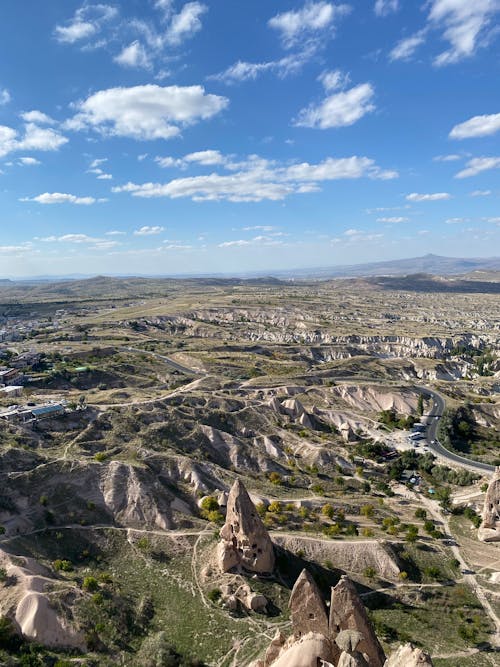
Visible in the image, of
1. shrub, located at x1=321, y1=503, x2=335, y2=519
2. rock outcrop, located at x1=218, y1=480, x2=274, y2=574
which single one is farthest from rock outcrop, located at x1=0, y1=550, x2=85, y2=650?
shrub, located at x1=321, y1=503, x2=335, y2=519

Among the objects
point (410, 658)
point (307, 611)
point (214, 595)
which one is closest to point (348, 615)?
point (307, 611)

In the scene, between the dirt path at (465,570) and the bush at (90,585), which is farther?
the dirt path at (465,570)

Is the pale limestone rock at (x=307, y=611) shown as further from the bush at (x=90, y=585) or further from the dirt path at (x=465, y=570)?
Result: the dirt path at (x=465, y=570)

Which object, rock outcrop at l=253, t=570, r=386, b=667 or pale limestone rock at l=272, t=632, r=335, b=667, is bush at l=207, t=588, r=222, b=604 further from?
pale limestone rock at l=272, t=632, r=335, b=667

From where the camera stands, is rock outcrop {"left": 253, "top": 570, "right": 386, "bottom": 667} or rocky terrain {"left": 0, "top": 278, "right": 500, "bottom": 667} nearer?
rock outcrop {"left": 253, "top": 570, "right": 386, "bottom": 667}

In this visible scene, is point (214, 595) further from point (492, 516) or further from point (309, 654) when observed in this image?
point (492, 516)

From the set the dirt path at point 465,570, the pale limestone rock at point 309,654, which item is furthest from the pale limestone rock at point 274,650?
the dirt path at point 465,570
